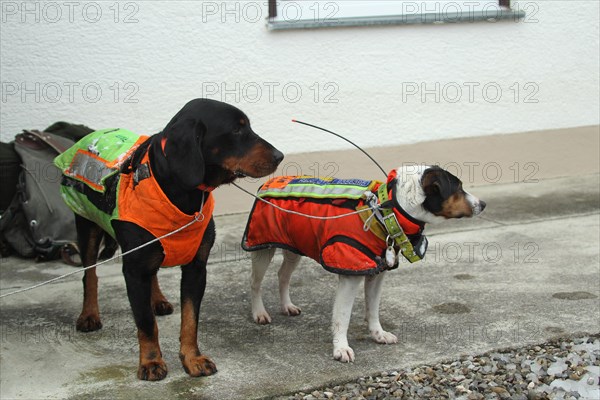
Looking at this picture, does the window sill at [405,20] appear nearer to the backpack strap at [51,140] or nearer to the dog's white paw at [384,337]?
the backpack strap at [51,140]

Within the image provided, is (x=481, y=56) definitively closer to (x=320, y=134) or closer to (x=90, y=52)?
(x=320, y=134)

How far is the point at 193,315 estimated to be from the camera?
4.38 metres

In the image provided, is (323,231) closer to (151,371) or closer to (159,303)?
(151,371)

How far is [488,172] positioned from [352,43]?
206cm

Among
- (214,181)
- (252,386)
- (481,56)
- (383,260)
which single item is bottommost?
(252,386)

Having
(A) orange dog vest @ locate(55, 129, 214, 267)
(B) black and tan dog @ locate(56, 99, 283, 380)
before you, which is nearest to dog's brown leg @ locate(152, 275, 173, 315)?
(A) orange dog vest @ locate(55, 129, 214, 267)

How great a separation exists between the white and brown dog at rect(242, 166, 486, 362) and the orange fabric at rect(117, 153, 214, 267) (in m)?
0.67

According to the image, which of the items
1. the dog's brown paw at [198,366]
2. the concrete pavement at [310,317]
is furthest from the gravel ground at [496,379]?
the dog's brown paw at [198,366]

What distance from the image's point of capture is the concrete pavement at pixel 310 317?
436 centimetres

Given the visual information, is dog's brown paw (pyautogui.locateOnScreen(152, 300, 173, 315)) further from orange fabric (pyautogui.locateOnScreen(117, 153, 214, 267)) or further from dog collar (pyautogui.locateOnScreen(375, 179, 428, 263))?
A: dog collar (pyautogui.locateOnScreen(375, 179, 428, 263))

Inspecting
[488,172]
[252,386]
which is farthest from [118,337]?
[488,172]

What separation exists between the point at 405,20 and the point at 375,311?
4204mm

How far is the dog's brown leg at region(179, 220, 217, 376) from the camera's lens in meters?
4.36

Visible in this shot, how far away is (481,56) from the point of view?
8.51m
